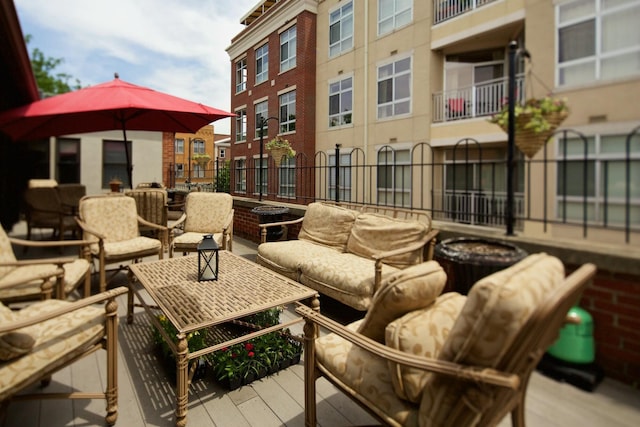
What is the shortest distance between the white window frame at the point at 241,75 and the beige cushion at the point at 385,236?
1621 cm

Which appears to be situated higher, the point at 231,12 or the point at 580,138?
the point at 231,12

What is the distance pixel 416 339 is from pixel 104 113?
20.0 feet

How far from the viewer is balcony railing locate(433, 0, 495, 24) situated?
5651 mm

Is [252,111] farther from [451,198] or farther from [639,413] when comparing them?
[639,413]

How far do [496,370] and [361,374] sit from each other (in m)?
0.67

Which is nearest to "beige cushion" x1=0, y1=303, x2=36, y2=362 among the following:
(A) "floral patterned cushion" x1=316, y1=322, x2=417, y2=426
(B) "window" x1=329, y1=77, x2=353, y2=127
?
(A) "floral patterned cushion" x1=316, y1=322, x2=417, y2=426

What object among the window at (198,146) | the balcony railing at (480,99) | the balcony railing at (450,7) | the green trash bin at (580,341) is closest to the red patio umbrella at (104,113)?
the balcony railing at (480,99)

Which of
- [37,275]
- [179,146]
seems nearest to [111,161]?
[37,275]

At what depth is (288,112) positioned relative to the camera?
15055 mm

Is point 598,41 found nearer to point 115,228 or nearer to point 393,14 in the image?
point 115,228

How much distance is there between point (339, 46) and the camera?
12.8m

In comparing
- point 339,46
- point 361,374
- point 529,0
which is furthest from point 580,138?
point 339,46

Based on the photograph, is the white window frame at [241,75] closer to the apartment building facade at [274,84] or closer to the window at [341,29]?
the apartment building facade at [274,84]

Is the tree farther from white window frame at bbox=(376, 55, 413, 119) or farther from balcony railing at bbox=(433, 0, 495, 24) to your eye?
balcony railing at bbox=(433, 0, 495, 24)
